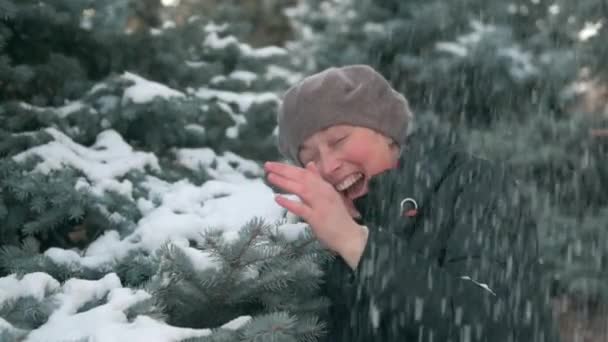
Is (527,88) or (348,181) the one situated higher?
(527,88)

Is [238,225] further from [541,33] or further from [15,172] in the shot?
[541,33]

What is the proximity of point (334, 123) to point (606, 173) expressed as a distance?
156 inches

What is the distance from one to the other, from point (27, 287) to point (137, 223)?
0.77 metres

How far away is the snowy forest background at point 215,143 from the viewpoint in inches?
70.5

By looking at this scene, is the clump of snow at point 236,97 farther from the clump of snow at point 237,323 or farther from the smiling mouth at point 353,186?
the clump of snow at point 237,323

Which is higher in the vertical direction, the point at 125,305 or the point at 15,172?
the point at 15,172

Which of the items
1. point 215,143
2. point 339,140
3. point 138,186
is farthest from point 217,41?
point 339,140

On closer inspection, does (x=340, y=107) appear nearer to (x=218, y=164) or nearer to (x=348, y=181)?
(x=348, y=181)

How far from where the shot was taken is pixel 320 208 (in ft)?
5.59

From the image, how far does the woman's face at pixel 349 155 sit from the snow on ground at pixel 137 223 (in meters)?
0.22

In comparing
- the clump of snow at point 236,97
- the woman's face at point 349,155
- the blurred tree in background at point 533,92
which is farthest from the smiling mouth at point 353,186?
the blurred tree in background at point 533,92

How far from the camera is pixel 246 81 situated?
13.9ft

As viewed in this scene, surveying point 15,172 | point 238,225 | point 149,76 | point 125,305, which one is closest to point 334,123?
point 238,225

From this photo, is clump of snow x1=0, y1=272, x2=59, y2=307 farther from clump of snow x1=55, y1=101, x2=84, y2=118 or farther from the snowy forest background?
clump of snow x1=55, y1=101, x2=84, y2=118
